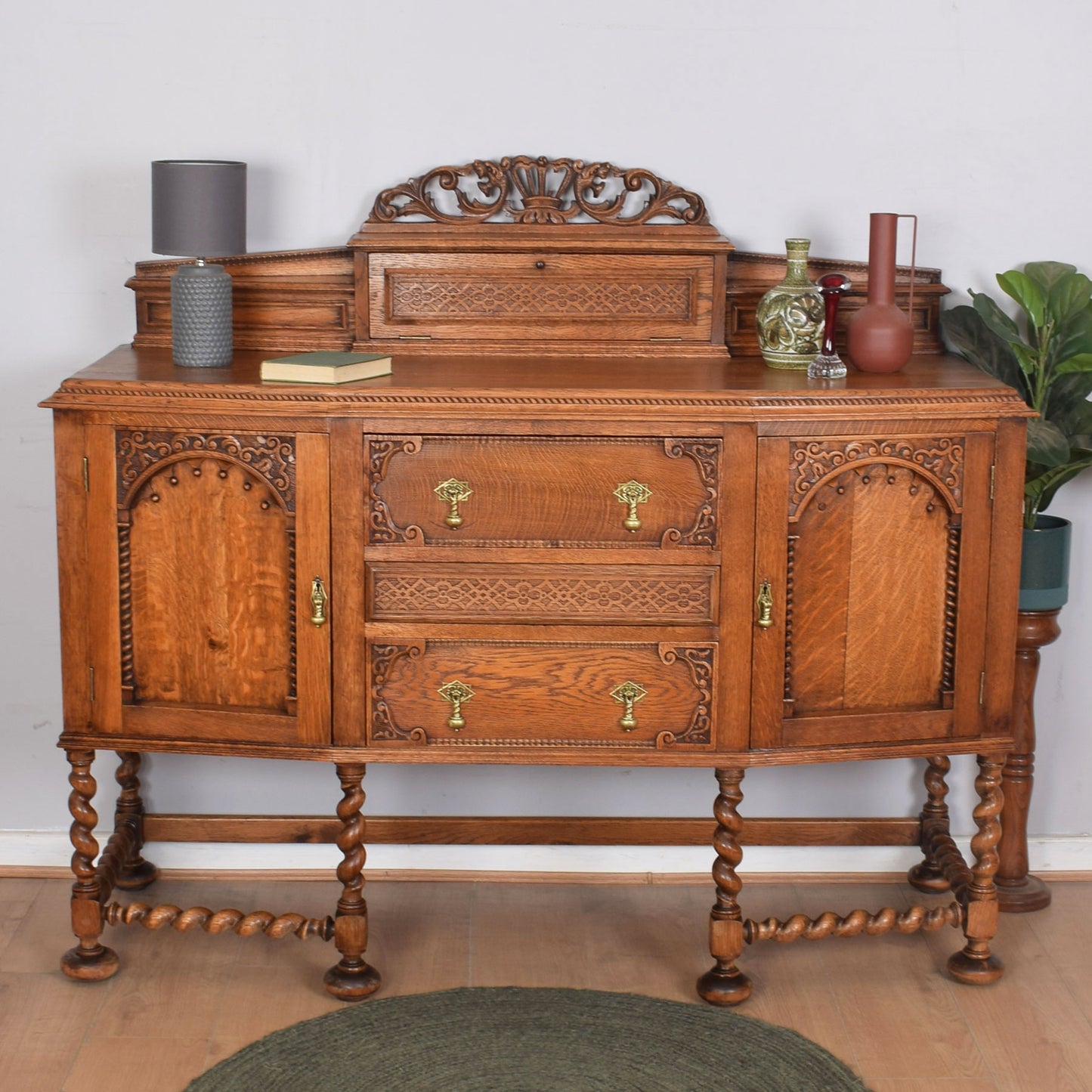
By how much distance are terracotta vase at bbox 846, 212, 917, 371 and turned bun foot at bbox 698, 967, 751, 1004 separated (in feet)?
3.75

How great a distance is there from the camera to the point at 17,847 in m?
3.26

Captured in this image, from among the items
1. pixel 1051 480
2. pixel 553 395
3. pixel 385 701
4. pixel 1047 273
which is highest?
pixel 1047 273

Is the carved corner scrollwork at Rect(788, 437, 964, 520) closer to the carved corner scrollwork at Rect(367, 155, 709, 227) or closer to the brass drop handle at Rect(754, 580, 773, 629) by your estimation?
the brass drop handle at Rect(754, 580, 773, 629)

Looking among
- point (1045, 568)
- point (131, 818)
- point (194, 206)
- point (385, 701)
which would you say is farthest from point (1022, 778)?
point (194, 206)

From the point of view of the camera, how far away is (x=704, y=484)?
2.57m

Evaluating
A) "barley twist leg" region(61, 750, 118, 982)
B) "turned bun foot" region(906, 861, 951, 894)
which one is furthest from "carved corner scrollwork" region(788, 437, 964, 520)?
"barley twist leg" region(61, 750, 118, 982)

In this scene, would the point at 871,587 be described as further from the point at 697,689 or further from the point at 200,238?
the point at 200,238

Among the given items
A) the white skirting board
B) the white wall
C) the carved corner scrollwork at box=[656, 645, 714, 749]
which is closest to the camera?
the carved corner scrollwork at box=[656, 645, 714, 749]

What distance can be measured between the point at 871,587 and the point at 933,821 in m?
0.82

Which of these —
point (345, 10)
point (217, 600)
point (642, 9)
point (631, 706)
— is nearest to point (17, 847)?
point (217, 600)

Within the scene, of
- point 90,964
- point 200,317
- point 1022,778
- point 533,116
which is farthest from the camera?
point 1022,778

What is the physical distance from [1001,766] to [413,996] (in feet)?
3.82

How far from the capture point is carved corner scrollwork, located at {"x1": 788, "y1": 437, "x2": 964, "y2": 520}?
2.56m

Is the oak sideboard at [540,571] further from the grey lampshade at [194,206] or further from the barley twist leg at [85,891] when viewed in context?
the grey lampshade at [194,206]
